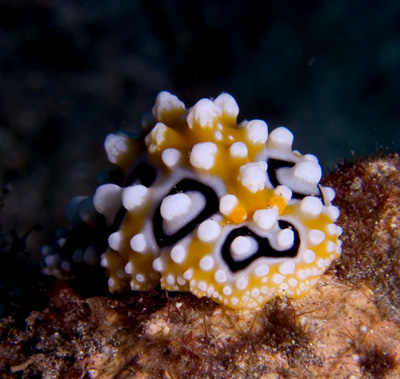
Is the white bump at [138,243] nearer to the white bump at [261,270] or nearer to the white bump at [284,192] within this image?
the white bump at [261,270]

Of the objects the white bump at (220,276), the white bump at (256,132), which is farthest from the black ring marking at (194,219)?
the white bump at (256,132)

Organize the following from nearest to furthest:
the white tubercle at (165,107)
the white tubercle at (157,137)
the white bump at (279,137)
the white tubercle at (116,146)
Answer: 1. the white tubercle at (157,137)
2. the white bump at (279,137)
3. the white tubercle at (165,107)
4. the white tubercle at (116,146)

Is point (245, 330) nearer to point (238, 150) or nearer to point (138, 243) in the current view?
point (138, 243)

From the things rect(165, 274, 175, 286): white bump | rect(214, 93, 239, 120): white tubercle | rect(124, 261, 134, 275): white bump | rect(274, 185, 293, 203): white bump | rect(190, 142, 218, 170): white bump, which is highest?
rect(214, 93, 239, 120): white tubercle

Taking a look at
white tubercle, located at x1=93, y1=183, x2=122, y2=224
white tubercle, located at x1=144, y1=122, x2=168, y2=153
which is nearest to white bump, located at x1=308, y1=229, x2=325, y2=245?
white tubercle, located at x1=144, y1=122, x2=168, y2=153

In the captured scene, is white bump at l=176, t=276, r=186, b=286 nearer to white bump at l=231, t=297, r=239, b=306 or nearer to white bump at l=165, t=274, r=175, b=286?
white bump at l=165, t=274, r=175, b=286

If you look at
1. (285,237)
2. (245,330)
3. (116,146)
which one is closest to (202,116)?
(116,146)
